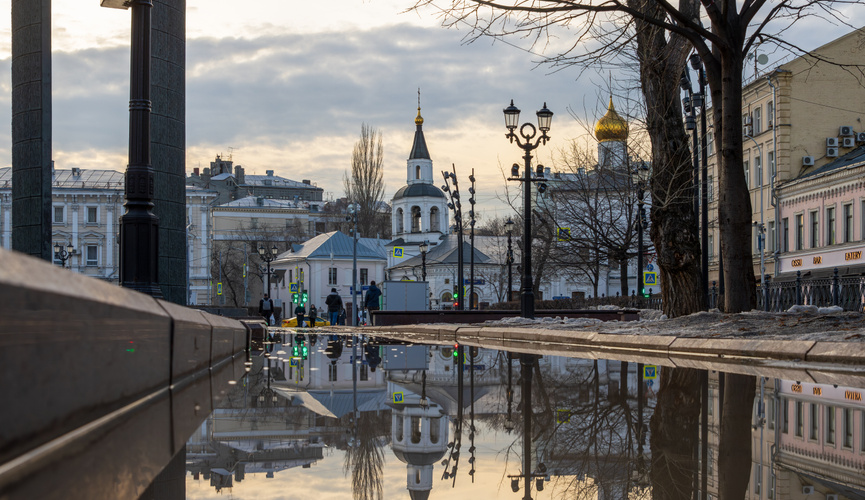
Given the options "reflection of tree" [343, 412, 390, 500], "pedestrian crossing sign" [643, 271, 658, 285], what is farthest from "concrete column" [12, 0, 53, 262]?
"pedestrian crossing sign" [643, 271, 658, 285]

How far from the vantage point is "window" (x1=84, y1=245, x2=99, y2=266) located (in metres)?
83.9

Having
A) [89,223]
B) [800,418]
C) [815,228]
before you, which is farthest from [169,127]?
[89,223]

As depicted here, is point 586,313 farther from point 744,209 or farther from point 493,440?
point 493,440

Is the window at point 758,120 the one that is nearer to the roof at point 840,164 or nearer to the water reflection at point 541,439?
the roof at point 840,164

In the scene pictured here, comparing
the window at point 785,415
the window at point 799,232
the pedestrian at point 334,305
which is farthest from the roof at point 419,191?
the window at point 785,415

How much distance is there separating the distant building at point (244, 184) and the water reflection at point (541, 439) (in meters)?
116

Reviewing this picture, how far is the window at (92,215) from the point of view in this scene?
8444cm

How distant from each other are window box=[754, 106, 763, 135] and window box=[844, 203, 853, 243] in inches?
423

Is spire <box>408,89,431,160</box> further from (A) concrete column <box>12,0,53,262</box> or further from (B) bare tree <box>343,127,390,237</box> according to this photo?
(A) concrete column <box>12,0,53,262</box>

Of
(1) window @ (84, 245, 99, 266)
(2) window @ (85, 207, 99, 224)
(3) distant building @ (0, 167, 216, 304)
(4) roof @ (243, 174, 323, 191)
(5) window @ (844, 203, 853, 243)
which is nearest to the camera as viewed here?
(5) window @ (844, 203, 853, 243)

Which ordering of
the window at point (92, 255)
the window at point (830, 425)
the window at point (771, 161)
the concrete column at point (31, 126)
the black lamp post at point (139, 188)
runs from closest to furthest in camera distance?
the window at point (830, 425), the black lamp post at point (139, 188), the concrete column at point (31, 126), the window at point (771, 161), the window at point (92, 255)

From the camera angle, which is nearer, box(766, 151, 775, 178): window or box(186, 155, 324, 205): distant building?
box(766, 151, 775, 178): window

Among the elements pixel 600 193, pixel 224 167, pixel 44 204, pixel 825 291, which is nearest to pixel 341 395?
pixel 44 204

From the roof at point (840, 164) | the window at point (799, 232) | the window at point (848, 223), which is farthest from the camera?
the window at point (799, 232)
